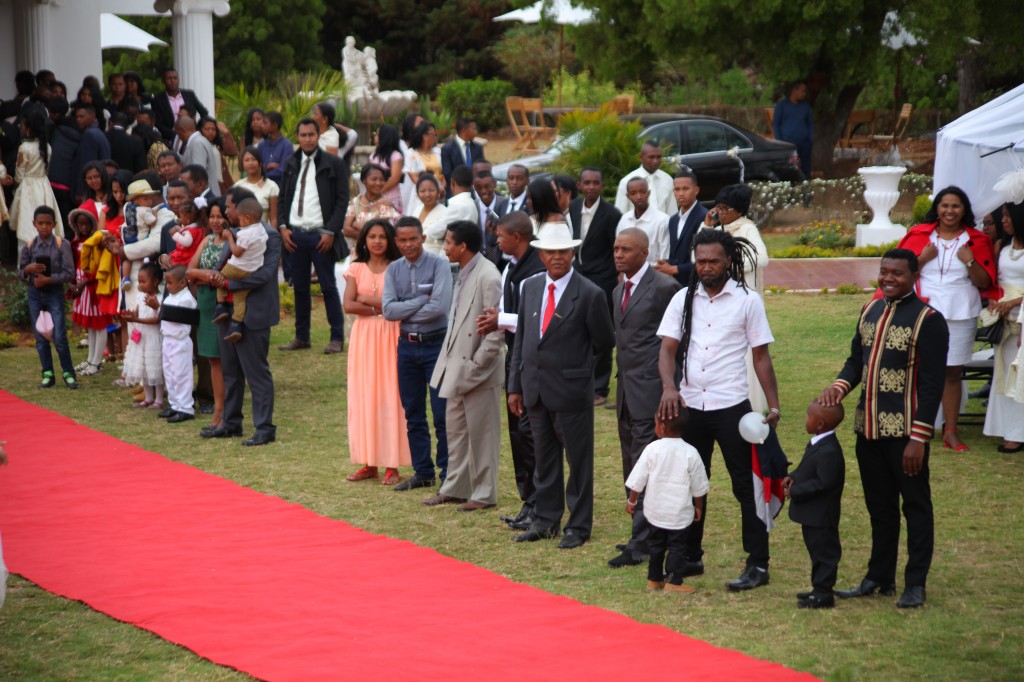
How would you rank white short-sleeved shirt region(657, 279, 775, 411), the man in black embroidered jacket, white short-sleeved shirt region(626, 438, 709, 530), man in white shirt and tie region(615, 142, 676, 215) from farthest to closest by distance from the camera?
man in white shirt and tie region(615, 142, 676, 215) → white short-sleeved shirt region(657, 279, 775, 411) → white short-sleeved shirt region(626, 438, 709, 530) → the man in black embroidered jacket

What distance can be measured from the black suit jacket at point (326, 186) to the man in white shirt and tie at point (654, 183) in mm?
3056

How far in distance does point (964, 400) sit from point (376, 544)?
547 centimetres

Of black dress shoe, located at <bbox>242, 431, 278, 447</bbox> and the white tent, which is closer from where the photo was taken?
black dress shoe, located at <bbox>242, 431, 278, 447</bbox>

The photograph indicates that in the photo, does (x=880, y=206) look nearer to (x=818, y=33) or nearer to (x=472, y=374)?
(x=818, y=33)

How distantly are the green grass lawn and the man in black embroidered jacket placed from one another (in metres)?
0.26

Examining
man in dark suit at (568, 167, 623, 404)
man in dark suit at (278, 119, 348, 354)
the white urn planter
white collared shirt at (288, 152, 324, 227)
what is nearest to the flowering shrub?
the white urn planter

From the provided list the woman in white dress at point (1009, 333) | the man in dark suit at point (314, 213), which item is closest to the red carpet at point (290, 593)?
the woman in white dress at point (1009, 333)

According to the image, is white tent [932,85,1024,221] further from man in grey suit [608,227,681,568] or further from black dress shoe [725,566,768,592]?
black dress shoe [725,566,768,592]

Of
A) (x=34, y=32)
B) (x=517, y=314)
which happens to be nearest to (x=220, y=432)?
(x=517, y=314)

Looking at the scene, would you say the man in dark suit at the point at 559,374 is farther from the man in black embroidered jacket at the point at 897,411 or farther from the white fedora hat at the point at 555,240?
the man in black embroidered jacket at the point at 897,411

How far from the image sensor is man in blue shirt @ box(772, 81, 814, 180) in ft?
80.4

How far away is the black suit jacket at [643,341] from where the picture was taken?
725 centimetres

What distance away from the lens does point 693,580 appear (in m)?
6.98

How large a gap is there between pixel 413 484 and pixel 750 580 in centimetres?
299
